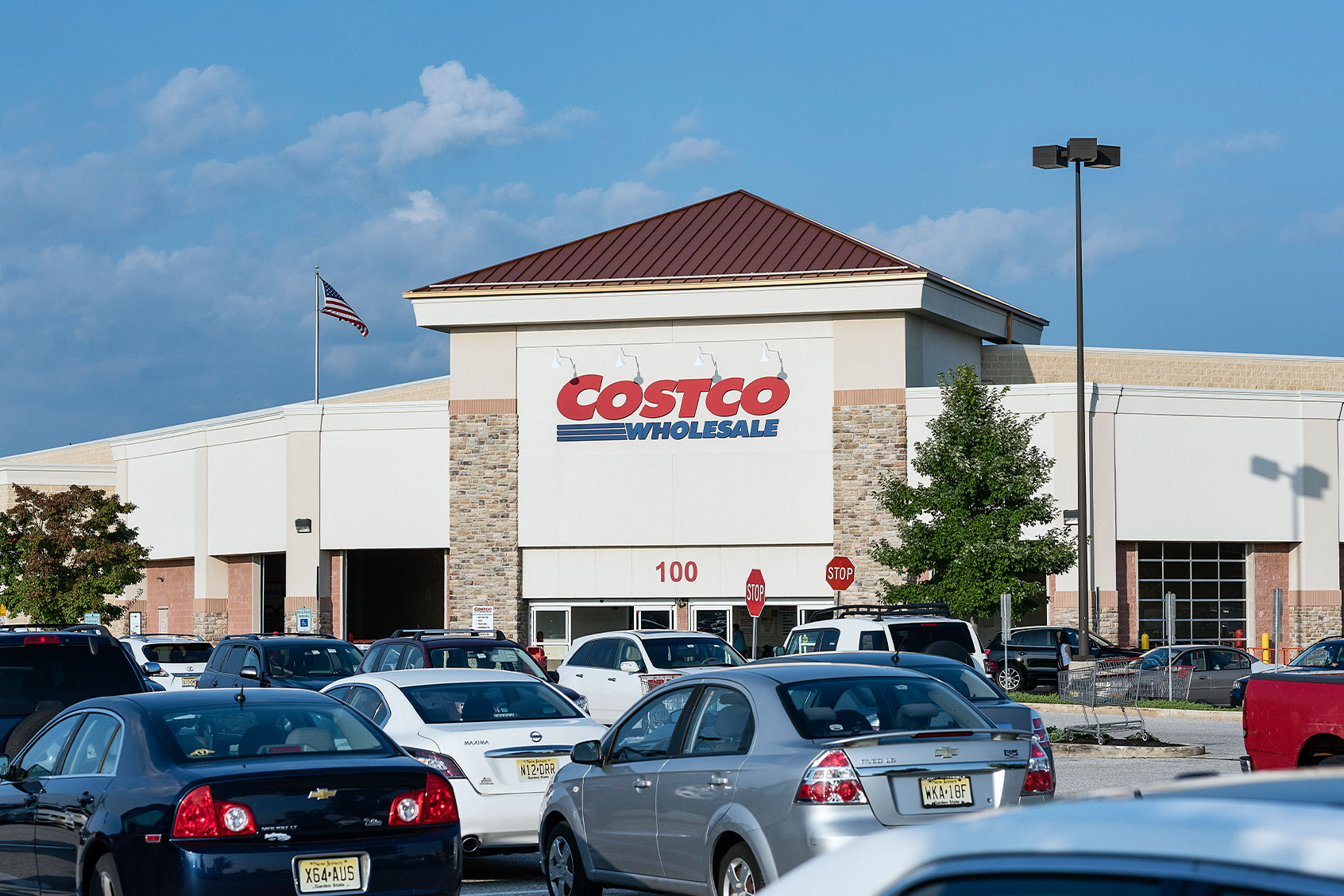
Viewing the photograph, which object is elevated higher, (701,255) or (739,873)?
(701,255)

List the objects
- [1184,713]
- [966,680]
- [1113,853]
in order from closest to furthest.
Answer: [1113,853] < [966,680] < [1184,713]

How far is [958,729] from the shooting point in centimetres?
936

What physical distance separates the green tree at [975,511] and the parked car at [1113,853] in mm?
35968

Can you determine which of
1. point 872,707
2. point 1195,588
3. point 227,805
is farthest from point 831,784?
point 1195,588

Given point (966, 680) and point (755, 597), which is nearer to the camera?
point (966, 680)

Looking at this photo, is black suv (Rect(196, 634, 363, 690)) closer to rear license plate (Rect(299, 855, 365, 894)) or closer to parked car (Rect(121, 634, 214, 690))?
parked car (Rect(121, 634, 214, 690))

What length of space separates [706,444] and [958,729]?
35.9 meters

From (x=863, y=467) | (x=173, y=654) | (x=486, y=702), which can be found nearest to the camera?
(x=486, y=702)

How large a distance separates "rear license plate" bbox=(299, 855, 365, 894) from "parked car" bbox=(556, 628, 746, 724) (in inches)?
556

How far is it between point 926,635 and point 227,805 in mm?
16416

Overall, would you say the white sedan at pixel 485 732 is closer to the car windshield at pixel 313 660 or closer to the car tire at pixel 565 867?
the car tire at pixel 565 867

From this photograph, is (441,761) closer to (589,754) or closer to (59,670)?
(589,754)

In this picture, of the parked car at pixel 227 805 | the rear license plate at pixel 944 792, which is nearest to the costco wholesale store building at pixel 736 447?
the parked car at pixel 227 805

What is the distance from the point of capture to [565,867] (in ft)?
35.8
